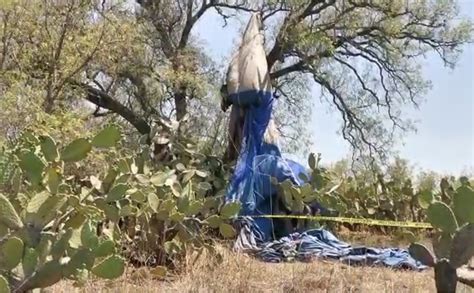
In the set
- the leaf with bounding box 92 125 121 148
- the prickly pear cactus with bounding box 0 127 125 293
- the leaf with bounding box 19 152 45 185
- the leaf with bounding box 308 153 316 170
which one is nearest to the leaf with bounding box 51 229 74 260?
the prickly pear cactus with bounding box 0 127 125 293

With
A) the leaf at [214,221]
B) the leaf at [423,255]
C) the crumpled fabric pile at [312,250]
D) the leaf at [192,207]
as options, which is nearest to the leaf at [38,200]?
the leaf at [423,255]

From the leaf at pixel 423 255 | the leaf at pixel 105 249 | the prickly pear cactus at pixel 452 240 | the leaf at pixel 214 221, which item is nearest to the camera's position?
the leaf at pixel 105 249

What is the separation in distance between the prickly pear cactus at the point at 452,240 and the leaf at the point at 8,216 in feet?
5.49

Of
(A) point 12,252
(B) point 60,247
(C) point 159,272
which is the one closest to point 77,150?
(B) point 60,247

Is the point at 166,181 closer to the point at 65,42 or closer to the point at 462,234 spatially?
the point at 462,234

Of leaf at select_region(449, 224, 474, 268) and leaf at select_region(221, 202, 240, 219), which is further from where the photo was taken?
leaf at select_region(221, 202, 240, 219)

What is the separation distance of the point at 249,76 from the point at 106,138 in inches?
209

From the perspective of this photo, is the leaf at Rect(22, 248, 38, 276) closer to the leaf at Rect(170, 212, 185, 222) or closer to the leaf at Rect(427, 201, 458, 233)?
the leaf at Rect(427, 201, 458, 233)

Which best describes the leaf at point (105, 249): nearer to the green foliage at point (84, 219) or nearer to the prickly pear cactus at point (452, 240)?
the green foliage at point (84, 219)

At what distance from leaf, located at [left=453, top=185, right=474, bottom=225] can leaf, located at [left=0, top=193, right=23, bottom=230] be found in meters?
→ 1.79

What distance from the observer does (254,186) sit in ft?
26.0

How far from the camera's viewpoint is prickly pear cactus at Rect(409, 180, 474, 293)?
3332 mm

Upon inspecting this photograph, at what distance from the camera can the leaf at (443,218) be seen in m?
3.38

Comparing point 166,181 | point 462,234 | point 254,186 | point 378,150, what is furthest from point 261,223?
point 378,150
